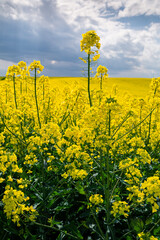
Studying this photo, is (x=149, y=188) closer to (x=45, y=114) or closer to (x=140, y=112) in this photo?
(x=140, y=112)

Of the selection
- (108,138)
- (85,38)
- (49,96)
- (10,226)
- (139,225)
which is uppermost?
(85,38)

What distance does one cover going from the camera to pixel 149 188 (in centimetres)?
191

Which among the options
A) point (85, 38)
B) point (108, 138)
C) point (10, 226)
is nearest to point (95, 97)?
point (85, 38)

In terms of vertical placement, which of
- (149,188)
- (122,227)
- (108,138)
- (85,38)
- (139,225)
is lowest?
(122,227)

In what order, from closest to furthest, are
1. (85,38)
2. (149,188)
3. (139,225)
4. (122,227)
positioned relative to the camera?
(149,188) → (139,225) → (122,227) → (85,38)

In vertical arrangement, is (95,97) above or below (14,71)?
below

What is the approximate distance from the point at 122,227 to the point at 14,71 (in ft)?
16.1

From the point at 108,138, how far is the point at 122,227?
1.62 meters

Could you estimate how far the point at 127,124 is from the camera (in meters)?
4.93

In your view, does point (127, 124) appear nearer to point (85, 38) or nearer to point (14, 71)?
point (85, 38)

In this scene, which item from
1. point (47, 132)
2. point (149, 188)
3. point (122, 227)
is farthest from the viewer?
point (122, 227)

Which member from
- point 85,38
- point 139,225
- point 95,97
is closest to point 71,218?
point 139,225

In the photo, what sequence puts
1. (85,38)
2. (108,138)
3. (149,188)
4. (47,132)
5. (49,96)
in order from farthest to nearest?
(49,96) → (85,38) → (47,132) → (108,138) → (149,188)

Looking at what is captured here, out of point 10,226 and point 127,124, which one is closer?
point 10,226
